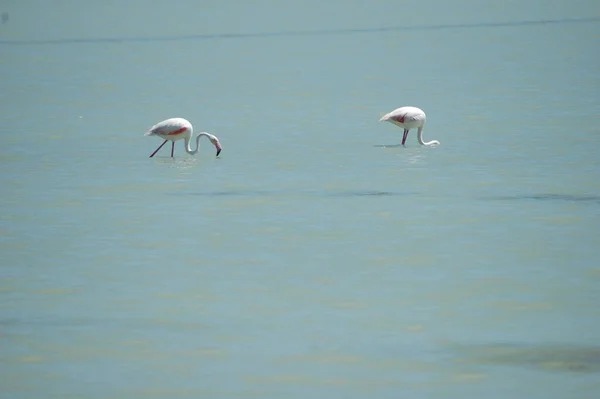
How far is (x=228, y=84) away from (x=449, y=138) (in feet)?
27.8

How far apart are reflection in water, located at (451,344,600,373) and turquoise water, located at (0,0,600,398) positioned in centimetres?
2

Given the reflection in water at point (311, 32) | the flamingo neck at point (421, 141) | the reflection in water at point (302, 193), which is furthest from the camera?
the reflection in water at point (311, 32)

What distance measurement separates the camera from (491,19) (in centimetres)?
4144

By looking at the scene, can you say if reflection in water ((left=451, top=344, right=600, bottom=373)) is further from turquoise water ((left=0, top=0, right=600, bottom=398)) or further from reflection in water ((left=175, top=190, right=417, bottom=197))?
reflection in water ((left=175, top=190, right=417, bottom=197))

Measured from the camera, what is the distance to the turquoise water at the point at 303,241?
22.6 feet

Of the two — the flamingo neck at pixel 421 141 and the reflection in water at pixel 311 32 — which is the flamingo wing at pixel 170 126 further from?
the reflection in water at pixel 311 32

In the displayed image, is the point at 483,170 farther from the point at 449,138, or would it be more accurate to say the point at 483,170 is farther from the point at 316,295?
the point at 316,295

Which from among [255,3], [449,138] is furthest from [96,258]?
[255,3]

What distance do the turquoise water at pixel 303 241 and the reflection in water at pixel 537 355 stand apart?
18 mm

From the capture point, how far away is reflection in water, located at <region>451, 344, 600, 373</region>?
6.80 meters

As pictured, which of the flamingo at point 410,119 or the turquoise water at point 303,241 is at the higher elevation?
the flamingo at point 410,119

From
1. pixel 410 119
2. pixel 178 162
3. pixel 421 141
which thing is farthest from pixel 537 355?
pixel 410 119

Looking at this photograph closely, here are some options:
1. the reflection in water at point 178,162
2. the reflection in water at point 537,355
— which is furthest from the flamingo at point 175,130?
the reflection in water at point 537,355

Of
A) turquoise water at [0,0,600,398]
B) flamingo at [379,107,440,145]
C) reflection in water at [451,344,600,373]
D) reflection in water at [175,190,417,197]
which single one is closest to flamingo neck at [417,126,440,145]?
flamingo at [379,107,440,145]
